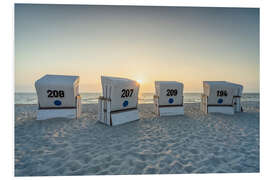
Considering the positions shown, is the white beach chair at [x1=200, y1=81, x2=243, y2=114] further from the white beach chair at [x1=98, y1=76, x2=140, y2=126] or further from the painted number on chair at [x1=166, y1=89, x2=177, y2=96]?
the white beach chair at [x1=98, y1=76, x2=140, y2=126]

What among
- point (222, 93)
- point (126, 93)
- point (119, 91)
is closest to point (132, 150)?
point (119, 91)

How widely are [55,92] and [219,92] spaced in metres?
9.87

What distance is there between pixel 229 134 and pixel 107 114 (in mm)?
5245

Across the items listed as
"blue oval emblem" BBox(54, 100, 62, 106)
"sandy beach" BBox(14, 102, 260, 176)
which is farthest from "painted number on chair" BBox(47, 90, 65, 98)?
"sandy beach" BBox(14, 102, 260, 176)

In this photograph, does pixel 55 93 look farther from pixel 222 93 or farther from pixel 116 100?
pixel 222 93

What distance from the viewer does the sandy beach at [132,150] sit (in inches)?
113

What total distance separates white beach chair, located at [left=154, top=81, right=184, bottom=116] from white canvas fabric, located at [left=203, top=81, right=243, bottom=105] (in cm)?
201

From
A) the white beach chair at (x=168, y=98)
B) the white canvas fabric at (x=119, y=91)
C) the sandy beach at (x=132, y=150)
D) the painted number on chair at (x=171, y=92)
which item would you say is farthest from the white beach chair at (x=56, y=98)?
the painted number on chair at (x=171, y=92)

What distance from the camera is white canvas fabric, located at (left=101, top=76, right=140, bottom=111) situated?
5.80 m

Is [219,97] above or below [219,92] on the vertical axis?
below

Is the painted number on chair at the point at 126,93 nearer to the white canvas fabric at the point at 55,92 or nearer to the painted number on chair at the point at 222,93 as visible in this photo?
the white canvas fabric at the point at 55,92

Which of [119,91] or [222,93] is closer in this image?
[119,91]

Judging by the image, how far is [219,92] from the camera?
825 centimetres

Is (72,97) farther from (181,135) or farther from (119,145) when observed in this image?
(181,135)
